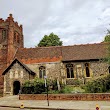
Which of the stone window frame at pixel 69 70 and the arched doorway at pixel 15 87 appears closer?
the arched doorway at pixel 15 87

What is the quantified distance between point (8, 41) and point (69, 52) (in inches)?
490

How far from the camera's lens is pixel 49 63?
29.1 metres

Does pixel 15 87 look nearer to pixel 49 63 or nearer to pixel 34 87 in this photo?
pixel 49 63

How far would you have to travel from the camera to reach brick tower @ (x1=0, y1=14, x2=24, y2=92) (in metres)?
31.9

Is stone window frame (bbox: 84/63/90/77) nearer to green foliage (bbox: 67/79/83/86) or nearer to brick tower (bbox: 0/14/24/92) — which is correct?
green foliage (bbox: 67/79/83/86)

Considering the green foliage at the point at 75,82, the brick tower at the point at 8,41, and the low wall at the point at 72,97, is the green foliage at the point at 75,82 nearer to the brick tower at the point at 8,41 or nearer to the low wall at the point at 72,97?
the low wall at the point at 72,97

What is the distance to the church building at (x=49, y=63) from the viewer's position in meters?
27.4

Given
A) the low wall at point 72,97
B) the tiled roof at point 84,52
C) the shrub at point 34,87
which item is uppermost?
the tiled roof at point 84,52

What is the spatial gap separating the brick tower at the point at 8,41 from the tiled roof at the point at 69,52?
63.9 inches

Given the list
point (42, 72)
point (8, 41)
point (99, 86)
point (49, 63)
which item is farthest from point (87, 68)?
point (8, 41)

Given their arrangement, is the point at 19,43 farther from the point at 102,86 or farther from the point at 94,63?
the point at 102,86

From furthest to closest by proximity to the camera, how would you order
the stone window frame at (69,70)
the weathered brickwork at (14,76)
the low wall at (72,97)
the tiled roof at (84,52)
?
the stone window frame at (69,70)
the tiled roof at (84,52)
the weathered brickwork at (14,76)
the low wall at (72,97)

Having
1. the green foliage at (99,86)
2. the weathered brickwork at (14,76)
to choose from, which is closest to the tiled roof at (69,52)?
the weathered brickwork at (14,76)

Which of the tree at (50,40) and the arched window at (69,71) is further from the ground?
the tree at (50,40)
